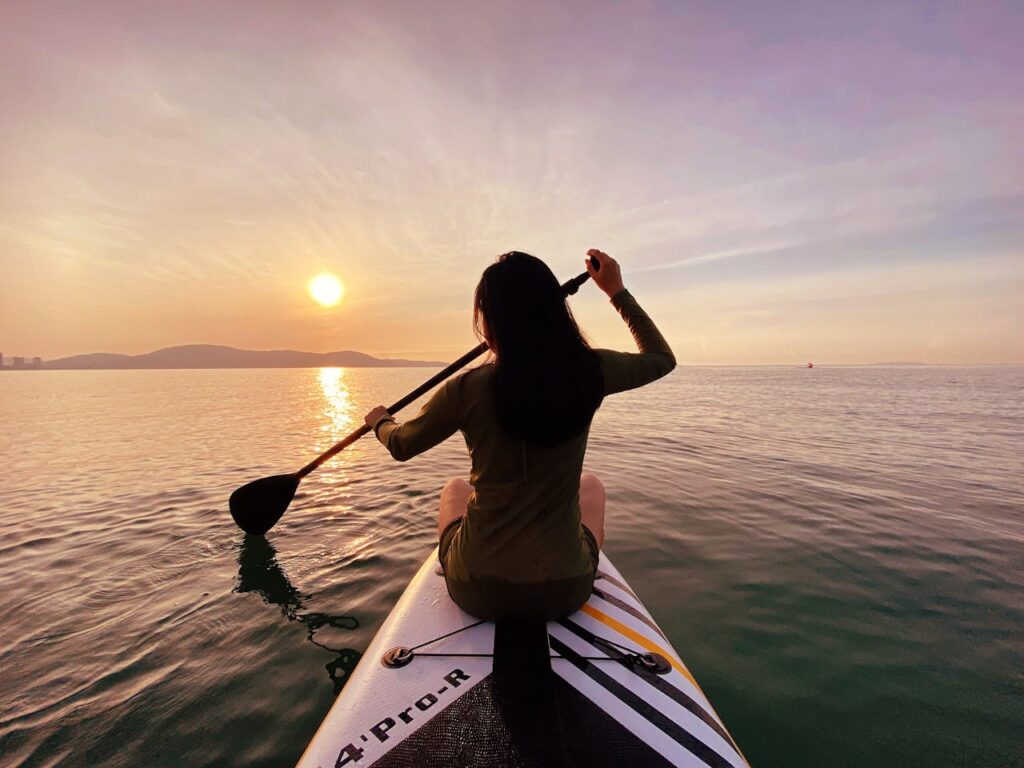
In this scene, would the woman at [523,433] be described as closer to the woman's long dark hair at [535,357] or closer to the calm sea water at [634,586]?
the woman's long dark hair at [535,357]

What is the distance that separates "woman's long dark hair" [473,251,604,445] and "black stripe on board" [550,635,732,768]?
1.34 meters

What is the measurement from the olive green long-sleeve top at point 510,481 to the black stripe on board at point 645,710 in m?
0.45

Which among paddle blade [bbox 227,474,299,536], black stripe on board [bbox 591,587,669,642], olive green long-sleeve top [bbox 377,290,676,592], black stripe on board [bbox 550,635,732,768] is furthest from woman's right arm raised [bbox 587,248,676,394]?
paddle blade [bbox 227,474,299,536]

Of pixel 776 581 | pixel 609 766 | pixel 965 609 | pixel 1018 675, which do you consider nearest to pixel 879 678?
pixel 1018 675

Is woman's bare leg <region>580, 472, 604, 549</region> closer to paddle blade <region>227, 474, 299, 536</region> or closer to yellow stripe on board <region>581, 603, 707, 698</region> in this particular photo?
yellow stripe on board <region>581, 603, 707, 698</region>

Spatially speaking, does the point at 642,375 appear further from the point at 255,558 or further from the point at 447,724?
the point at 255,558

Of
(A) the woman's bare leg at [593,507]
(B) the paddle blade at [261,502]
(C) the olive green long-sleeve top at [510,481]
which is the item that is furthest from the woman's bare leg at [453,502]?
(B) the paddle blade at [261,502]

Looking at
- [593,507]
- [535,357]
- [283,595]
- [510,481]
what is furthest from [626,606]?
[283,595]

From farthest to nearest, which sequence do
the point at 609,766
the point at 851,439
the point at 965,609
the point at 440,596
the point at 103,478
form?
the point at 851,439
the point at 103,478
the point at 965,609
the point at 440,596
the point at 609,766

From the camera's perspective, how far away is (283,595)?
5367mm

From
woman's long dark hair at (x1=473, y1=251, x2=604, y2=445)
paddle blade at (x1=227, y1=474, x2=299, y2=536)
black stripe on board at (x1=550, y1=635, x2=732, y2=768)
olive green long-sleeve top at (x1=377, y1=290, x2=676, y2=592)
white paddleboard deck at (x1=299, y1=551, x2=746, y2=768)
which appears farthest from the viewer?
paddle blade at (x1=227, y1=474, x2=299, y2=536)

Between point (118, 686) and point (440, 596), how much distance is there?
3176 millimetres

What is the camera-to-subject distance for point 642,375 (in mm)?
2691

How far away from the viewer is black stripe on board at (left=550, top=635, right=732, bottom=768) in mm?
2137
